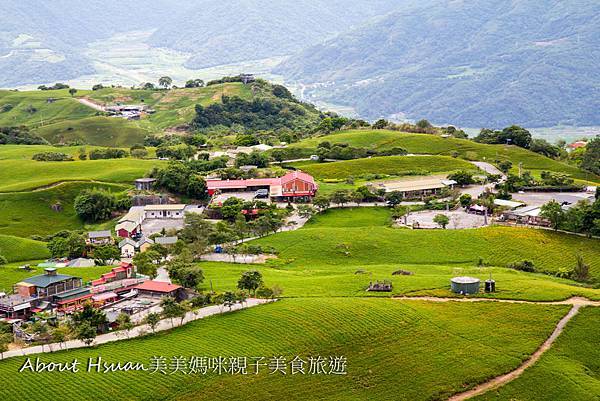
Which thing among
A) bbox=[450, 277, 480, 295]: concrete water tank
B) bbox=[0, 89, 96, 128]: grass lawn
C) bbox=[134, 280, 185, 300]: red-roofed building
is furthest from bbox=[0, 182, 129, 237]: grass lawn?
bbox=[0, 89, 96, 128]: grass lawn

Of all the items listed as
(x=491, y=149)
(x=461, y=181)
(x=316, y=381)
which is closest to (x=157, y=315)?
(x=316, y=381)

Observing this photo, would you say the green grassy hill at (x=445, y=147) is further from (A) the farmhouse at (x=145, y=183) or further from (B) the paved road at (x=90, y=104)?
(B) the paved road at (x=90, y=104)

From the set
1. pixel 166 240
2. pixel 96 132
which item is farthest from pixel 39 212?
pixel 96 132

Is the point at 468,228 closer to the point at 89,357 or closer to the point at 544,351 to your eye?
the point at 544,351

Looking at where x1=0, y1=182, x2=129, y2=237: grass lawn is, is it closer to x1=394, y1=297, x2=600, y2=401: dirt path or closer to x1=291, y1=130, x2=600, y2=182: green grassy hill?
x1=291, y1=130, x2=600, y2=182: green grassy hill

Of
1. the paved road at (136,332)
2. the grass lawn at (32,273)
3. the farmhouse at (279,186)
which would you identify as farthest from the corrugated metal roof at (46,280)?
the farmhouse at (279,186)

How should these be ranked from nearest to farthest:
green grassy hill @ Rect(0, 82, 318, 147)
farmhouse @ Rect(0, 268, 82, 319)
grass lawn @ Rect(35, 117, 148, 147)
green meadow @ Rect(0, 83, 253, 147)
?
farmhouse @ Rect(0, 268, 82, 319) → grass lawn @ Rect(35, 117, 148, 147) → green meadow @ Rect(0, 83, 253, 147) → green grassy hill @ Rect(0, 82, 318, 147)
